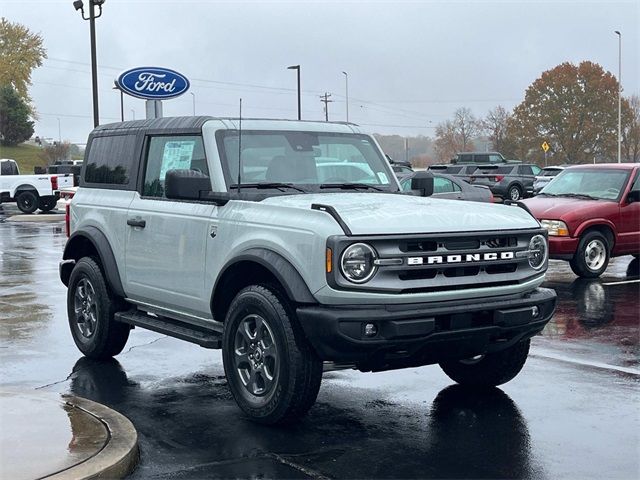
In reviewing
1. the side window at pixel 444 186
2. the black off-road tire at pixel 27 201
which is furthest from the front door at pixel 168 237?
the black off-road tire at pixel 27 201

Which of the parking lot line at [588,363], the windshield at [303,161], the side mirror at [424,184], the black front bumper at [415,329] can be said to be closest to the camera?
the black front bumper at [415,329]

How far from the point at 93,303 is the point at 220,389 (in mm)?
1773

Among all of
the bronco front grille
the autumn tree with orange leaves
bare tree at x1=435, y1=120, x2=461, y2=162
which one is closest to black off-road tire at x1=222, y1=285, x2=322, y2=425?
the bronco front grille

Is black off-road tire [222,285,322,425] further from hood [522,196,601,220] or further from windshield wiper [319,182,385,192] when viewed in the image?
hood [522,196,601,220]

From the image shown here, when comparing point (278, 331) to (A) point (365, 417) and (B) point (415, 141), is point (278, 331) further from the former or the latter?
(B) point (415, 141)

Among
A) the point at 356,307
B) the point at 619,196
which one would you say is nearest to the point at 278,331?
the point at 356,307

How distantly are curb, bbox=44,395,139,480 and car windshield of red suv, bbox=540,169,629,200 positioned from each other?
10.3 meters

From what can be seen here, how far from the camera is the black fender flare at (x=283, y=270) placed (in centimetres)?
583

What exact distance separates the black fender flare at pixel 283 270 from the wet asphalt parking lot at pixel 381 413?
925 millimetres

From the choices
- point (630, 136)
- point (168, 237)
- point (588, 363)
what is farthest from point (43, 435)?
point (630, 136)

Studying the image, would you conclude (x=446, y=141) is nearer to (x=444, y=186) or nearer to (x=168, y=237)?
(x=444, y=186)

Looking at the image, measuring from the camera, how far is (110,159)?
8.46 m

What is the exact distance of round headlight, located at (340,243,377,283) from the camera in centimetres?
568

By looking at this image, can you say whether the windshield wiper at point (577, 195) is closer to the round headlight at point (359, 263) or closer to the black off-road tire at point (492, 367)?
the black off-road tire at point (492, 367)
